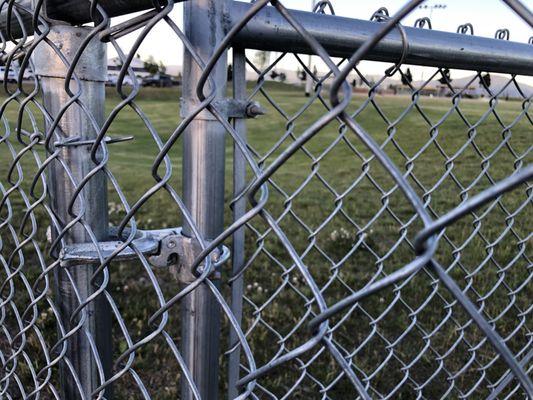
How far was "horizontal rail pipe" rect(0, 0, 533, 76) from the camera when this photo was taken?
3.15 ft

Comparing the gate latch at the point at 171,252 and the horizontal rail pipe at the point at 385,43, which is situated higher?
the horizontal rail pipe at the point at 385,43

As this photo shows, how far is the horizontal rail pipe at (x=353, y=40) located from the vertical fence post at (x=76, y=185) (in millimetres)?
89

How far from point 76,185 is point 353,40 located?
69cm

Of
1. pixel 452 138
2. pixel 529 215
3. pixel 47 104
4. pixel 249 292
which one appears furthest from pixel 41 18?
pixel 452 138

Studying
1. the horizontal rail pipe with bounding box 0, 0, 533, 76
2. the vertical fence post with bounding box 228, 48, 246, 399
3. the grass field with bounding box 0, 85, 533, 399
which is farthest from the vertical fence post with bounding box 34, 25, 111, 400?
the vertical fence post with bounding box 228, 48, 246, 399

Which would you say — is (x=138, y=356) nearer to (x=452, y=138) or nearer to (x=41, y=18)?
(x=41, y=18)

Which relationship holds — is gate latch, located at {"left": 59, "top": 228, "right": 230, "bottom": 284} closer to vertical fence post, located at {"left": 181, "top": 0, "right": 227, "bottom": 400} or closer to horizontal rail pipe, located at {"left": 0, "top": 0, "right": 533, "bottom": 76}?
vertical fence post, located at {"left": 181, "top": 0, "right": 227, "bottom": 400}

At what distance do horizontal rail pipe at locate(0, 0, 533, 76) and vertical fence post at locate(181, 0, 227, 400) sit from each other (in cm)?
6

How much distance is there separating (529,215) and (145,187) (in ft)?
15.1

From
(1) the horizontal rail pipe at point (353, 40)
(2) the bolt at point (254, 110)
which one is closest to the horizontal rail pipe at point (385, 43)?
(1) the horizontal rail pipe at point (353, 40)

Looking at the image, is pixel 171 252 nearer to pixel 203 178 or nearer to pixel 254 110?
pixel 203 178

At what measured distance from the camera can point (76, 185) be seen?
3.91 feet

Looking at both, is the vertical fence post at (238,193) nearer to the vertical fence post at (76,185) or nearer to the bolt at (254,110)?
the bolt at (254,110)

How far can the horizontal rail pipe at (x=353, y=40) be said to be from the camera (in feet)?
3.15
